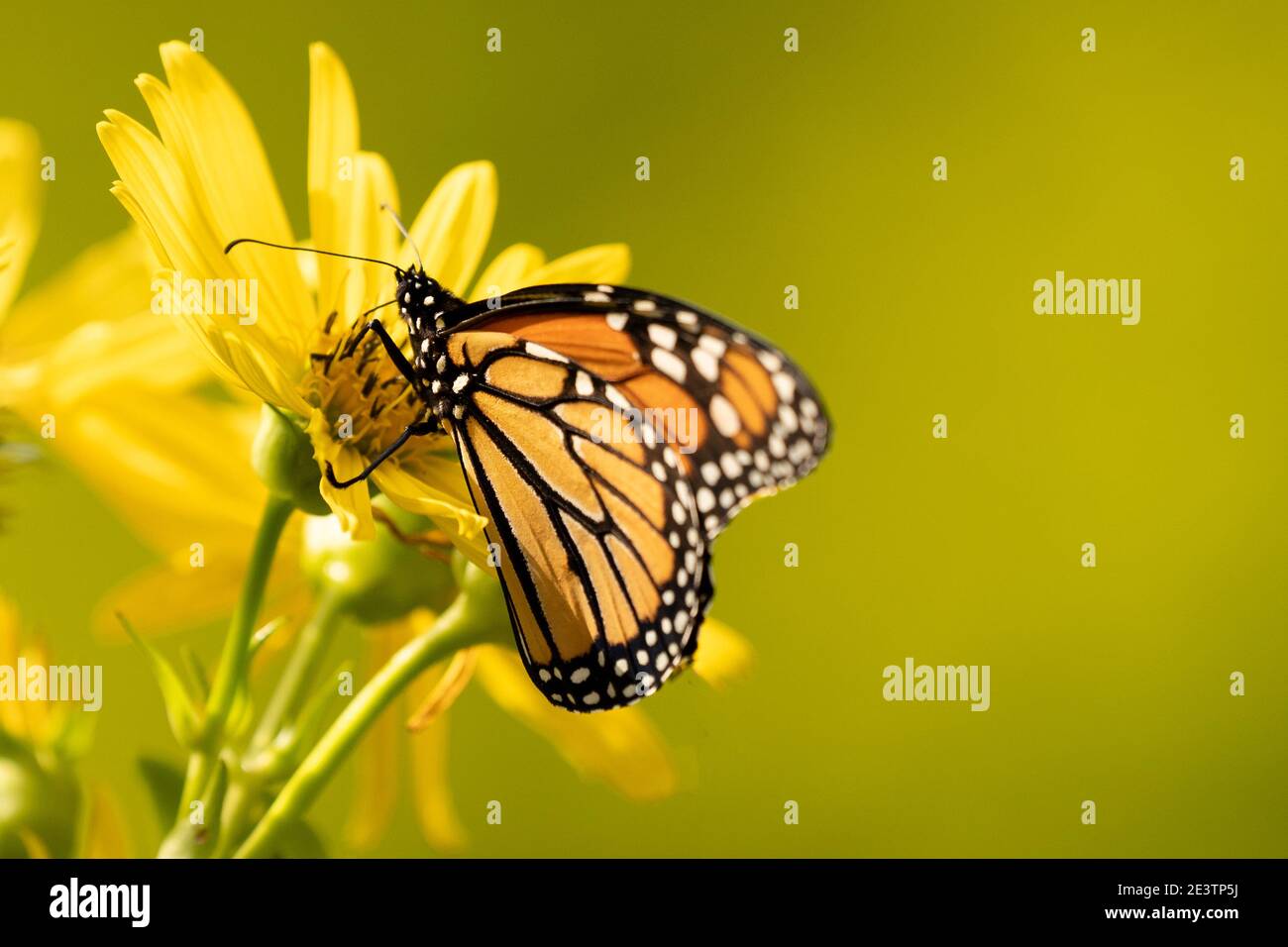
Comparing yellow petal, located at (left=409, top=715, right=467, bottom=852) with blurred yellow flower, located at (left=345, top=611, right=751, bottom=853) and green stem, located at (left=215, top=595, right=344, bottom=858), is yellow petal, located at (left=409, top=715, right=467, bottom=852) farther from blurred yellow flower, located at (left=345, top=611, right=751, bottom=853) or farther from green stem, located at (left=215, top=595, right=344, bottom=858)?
green stem, located at (left=215, top=595, right=344, bottom=858)

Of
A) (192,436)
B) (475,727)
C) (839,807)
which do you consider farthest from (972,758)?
(192,436)

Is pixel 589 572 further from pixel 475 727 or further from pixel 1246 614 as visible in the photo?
pixel 1246 614

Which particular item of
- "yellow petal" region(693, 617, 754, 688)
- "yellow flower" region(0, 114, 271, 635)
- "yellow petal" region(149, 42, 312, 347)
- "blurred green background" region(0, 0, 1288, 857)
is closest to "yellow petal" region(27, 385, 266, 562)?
"yellow flower" region(0, 114, 271, 635)

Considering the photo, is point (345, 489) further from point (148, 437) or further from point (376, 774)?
point (376, 774)

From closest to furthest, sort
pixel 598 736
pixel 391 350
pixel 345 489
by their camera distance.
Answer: pixel 345 489 → pixel 391 350 → pixel 598 736

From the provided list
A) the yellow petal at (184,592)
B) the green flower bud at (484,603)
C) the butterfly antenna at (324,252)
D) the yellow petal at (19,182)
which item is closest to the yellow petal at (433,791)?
the yellow petal at (184,592)

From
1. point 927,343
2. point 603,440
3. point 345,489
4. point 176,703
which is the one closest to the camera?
point 176,703

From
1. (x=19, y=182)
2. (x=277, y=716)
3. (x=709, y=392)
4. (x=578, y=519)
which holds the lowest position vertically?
(x=277, y=716)

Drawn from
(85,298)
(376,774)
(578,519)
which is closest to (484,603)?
(578,519)
